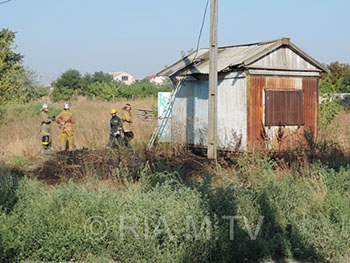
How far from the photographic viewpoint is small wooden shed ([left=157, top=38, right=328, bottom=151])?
14398mm

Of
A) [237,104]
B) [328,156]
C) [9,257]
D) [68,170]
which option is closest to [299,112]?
[237,104]

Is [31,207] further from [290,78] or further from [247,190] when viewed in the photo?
[290,78]

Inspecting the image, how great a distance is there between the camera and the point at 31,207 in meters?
6.75

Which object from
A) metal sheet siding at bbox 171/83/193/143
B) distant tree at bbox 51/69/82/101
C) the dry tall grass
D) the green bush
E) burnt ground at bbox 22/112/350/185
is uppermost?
distant tree at bbox 51/69/82/101

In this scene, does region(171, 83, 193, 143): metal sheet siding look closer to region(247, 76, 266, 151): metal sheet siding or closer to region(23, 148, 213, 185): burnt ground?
region(23, 148, 213, 185): burnt ground

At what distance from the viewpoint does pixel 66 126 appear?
15.7 m

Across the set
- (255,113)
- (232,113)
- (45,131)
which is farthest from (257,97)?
(45,131)

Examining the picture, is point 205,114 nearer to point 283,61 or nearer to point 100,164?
point 283,61

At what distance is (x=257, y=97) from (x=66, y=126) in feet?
20.6

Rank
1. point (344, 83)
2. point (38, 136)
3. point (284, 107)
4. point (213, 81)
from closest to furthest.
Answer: point (213, 81) → point (284, 107) → point (38, 136) → point (344, 83)

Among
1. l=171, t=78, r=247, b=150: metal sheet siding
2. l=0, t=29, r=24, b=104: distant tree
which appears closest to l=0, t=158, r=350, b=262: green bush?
l=171, t=78, r=247, b=150: metal sheet siding

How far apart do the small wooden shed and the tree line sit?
225 cm

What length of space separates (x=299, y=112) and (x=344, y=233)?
9.25m

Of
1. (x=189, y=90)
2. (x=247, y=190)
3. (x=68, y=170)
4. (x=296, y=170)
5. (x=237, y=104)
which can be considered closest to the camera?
(x=247, y=190)
